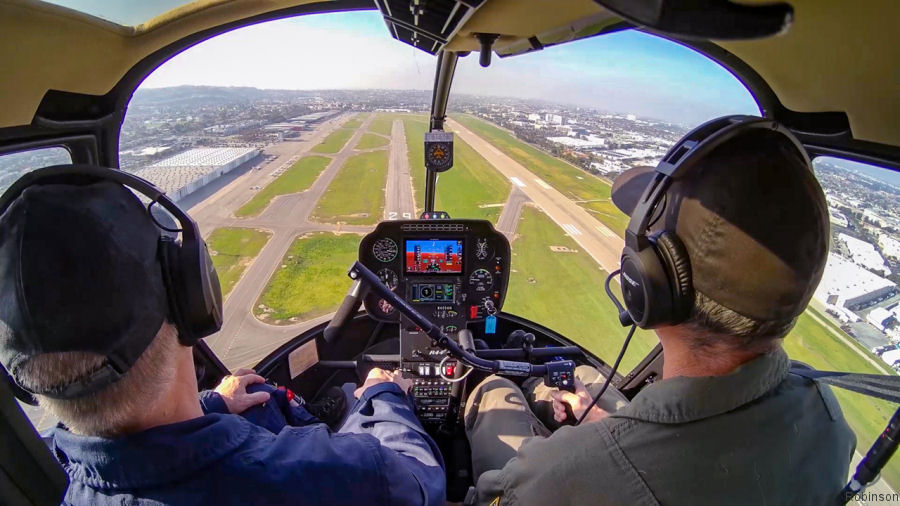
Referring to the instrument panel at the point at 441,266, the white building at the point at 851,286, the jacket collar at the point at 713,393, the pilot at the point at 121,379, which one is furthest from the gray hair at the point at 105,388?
the white building at the point at 851,286

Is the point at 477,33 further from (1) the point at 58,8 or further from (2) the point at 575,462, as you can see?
(2) the point at 575,462

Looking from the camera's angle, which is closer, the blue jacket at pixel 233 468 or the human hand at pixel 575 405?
the blue jacket at pixel 233 468

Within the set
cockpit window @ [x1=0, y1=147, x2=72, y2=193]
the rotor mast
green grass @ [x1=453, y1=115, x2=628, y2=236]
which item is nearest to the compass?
the rotor mast

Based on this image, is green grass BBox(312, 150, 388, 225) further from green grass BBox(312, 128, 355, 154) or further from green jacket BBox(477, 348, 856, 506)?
green jacket BBox(477, 348, 856, 506)

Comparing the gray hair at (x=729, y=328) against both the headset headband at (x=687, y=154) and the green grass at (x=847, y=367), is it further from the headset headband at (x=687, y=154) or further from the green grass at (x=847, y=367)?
the green grass at (x=847, y=367)

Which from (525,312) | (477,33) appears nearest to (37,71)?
(477,33)

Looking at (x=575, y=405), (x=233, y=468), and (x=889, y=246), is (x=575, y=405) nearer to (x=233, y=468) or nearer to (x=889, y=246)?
(x=889, y=246)

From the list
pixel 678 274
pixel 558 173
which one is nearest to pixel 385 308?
pixel 558 173

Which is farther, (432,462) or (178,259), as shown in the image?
(432,462)
